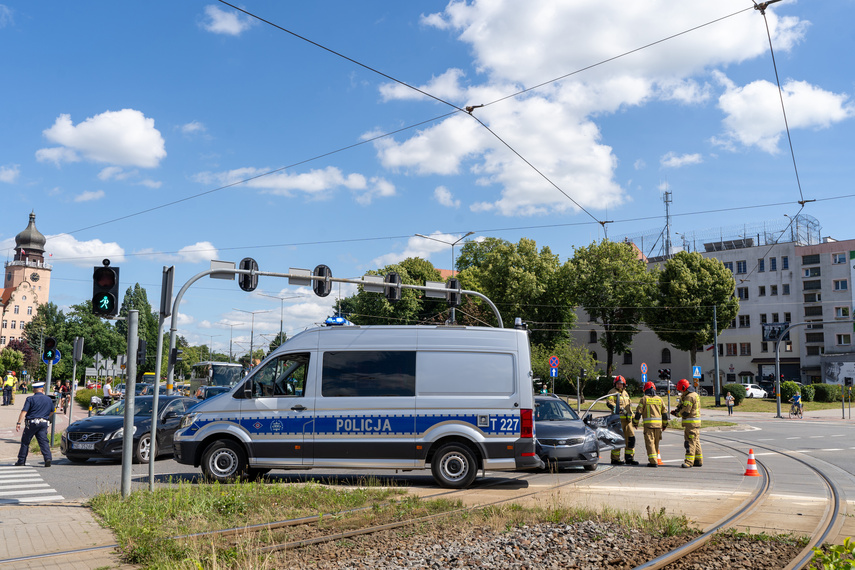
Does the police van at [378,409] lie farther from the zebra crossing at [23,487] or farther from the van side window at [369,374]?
the zebra crossing at [23,487]

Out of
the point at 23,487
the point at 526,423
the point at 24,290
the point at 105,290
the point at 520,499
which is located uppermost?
the point at 24,290

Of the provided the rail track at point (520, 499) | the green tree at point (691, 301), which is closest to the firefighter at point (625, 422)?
the rail track at point (520, 499)

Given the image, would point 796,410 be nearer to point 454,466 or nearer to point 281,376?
point 454,466

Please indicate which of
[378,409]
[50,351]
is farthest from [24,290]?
[378,409]

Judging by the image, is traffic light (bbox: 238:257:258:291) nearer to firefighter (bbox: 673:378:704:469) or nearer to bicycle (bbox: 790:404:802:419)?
firefighter (bbox: 673:378:704:469)

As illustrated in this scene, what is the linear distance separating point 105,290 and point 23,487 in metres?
4.38

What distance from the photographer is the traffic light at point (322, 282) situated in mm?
21422

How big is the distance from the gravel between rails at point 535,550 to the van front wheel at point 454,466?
3615 millimetres

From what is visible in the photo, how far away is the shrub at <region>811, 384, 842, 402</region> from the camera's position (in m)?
57.5

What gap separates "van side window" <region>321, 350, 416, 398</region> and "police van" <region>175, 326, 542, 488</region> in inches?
0.6

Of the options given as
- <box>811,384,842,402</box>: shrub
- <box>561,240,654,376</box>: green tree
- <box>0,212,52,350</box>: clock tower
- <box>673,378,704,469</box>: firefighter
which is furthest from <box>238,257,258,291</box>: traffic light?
<box>0,212,52,350</box>: clock tower

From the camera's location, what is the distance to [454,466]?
11281 mm

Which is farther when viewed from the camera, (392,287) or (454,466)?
(392,287)

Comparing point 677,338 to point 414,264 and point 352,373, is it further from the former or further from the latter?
point 352,373
